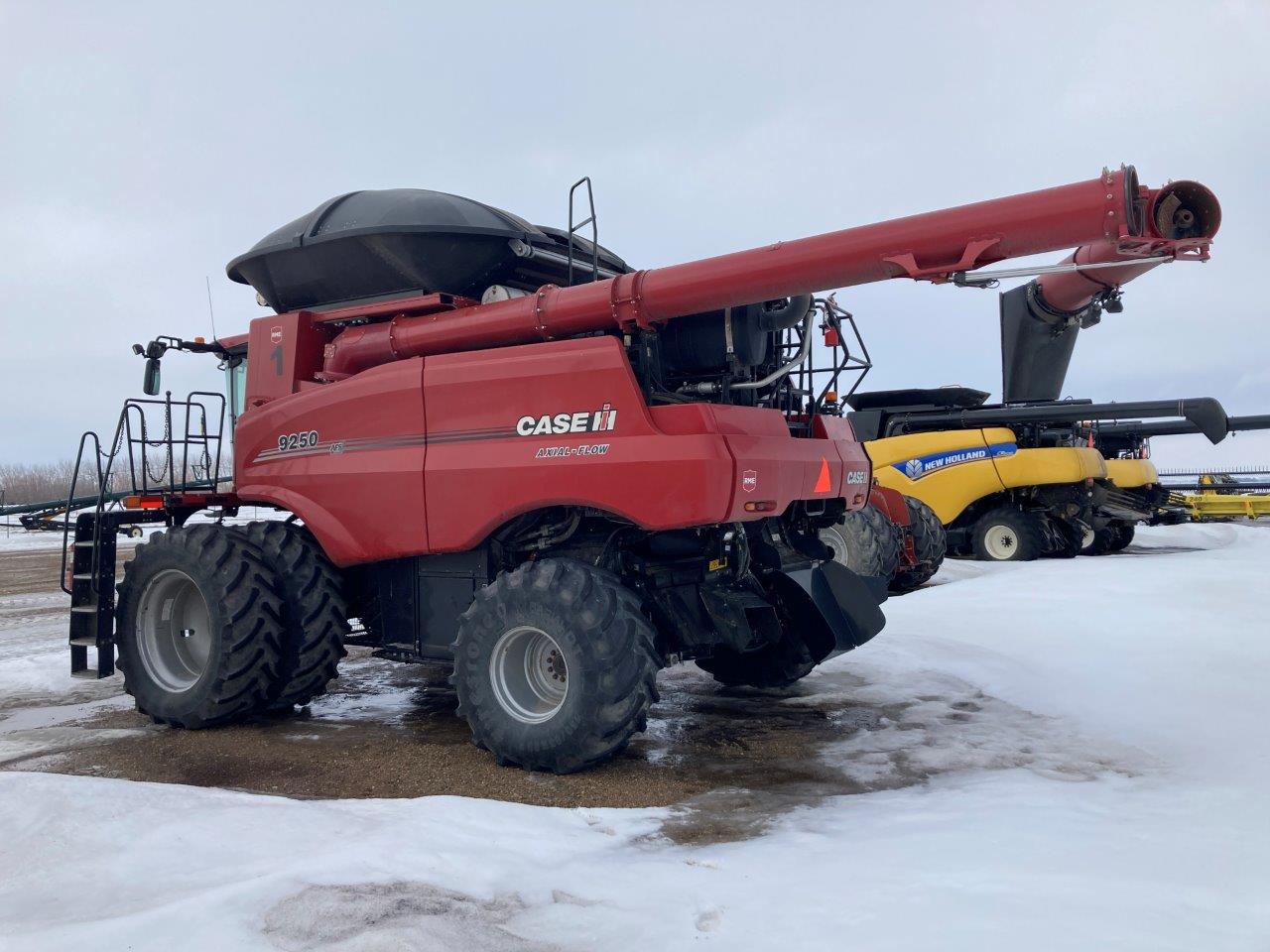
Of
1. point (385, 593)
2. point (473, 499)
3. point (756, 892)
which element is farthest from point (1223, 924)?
point (385, 593)

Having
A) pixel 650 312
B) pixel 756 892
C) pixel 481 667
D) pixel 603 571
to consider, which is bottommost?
pixel 756 892

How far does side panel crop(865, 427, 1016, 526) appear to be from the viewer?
13.8 meters

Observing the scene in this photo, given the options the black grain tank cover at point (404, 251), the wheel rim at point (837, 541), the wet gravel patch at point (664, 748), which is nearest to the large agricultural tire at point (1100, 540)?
the wheel rim at point (837, 541)

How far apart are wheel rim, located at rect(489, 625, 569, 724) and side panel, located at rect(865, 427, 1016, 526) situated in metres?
9.40

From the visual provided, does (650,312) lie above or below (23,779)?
above

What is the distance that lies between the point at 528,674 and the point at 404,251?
269 cm

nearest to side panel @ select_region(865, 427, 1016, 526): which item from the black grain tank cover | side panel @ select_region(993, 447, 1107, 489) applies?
side panel @ select_region(993, 447, 1107, 489)

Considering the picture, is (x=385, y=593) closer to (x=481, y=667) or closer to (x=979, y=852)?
(x=481, y=667)

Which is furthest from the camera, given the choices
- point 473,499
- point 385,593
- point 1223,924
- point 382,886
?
point 385,593

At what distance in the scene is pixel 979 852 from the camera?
3.35 meters

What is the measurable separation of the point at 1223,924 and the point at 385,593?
4.79m

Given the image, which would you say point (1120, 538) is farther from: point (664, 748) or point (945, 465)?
point (664, 748)

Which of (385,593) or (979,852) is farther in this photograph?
(385,593)

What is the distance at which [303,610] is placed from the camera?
615 cm
